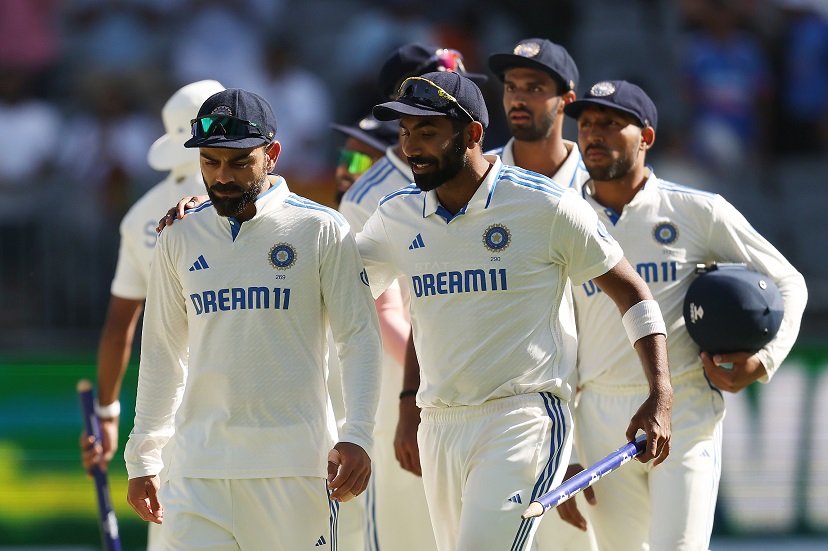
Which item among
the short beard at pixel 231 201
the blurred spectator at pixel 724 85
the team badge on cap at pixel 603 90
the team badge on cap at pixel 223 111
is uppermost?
the blurred spectator at pixel 724 85

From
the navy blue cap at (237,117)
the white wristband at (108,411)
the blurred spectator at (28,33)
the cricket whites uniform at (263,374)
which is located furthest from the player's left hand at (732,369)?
the blurred spectator at (28,33)

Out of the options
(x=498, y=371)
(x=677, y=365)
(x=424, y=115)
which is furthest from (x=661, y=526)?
(x=424, y=115)

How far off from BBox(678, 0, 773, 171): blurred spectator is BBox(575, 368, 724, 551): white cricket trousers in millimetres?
7605

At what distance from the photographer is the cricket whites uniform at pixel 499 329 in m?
4.84

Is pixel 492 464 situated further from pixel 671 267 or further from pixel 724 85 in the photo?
pixel 724 85

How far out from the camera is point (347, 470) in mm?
4508

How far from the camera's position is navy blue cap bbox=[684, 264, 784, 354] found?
562 centimetres

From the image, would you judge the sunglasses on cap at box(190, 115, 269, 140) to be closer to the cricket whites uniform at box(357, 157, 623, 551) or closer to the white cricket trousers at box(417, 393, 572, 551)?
the cricket whites uniform at box(357, 157, 623, 551)

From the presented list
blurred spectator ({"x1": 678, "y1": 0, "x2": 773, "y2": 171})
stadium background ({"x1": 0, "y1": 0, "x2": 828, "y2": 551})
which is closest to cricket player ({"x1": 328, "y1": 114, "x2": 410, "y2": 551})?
stadium background ({"x1": 0, "y1": 0, "x2": 828, "y2": 551})

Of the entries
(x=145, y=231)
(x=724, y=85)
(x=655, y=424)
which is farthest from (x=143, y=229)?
(x=724, y=85)

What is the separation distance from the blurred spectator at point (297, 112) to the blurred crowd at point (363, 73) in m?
0.02

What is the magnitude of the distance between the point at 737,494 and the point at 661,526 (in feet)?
13.6

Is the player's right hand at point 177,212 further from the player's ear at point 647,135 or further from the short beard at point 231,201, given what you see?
the player's ear at point 647,135

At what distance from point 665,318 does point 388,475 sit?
1507mm
